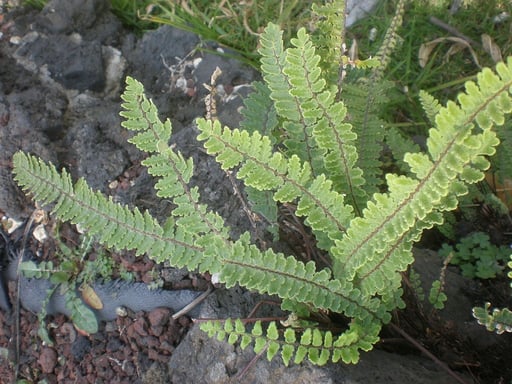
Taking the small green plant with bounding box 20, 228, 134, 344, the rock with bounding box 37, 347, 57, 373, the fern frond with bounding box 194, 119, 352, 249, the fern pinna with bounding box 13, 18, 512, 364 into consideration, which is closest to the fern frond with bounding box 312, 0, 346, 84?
the fern pinna with bounding box 13, 18, 512, 364

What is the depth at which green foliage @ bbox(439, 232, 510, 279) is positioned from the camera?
1.74 meters

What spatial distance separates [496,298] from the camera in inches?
67.2

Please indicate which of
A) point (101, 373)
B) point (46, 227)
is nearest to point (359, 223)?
point (101, 373)

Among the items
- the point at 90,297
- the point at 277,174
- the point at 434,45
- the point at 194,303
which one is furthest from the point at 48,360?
the point at 434,45

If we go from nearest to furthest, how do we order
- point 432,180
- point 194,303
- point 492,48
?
point 432,180
point 194,303
point 492,48

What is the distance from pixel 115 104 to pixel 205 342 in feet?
3.46

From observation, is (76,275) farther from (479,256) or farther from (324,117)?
(479,256)

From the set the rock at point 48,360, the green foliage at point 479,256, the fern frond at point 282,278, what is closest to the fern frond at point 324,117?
the fern frond at point 282,278

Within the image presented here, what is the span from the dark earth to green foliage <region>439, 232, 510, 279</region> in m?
0.04

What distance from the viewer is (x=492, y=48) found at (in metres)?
2.19

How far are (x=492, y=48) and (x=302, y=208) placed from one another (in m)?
1.38

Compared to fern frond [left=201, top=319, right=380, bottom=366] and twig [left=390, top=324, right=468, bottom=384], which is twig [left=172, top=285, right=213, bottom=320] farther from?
twig [left=390, top=324, right=468, bottom=384]

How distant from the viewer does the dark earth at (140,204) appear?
4.87ft

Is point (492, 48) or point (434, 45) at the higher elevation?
point (492, 48)
